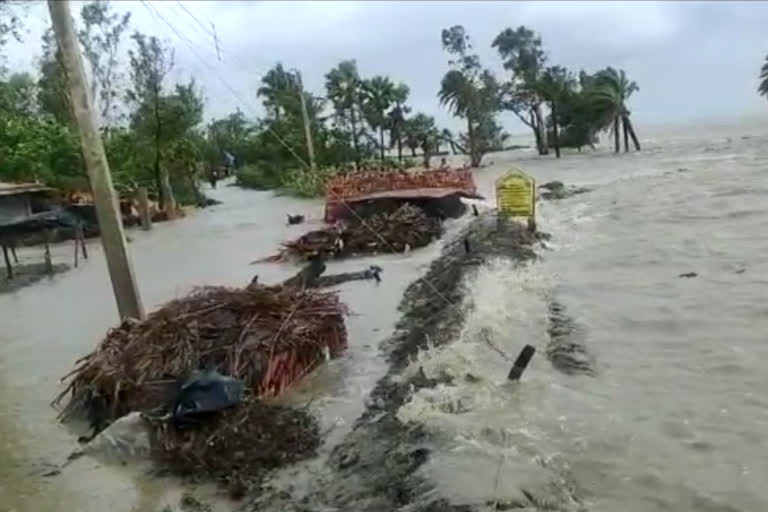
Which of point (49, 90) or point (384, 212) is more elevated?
point (49, 90)

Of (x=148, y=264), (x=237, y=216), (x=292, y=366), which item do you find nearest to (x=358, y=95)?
(x=237, y=216)

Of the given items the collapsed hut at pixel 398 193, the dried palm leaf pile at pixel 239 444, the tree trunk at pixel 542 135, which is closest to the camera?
the dried palm leaf pile at pixel 239 444

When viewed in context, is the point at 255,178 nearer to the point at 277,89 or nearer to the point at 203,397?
the point at 277,89

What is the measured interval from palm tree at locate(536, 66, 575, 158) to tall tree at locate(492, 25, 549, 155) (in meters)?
0.72

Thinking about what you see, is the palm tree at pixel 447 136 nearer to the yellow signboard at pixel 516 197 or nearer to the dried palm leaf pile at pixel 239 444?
the yellow signboard at pixel 516 197

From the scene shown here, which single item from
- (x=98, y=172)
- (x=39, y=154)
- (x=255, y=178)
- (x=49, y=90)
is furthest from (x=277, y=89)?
(x=98, y=172)

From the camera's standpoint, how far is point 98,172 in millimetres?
10453

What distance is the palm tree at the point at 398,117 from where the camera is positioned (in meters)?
49.4

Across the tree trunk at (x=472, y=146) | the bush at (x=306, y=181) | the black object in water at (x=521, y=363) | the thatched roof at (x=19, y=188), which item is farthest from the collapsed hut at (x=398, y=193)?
the tree trunk at (x=472, y=146)

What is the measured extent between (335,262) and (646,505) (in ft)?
42.9

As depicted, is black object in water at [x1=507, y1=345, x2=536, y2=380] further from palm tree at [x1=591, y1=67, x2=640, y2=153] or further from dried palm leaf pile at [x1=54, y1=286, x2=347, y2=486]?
palm tree at [x1=591, y1=67, x2=640, y2=153]

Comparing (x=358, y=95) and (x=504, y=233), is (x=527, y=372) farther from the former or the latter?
(x=358, y=95)

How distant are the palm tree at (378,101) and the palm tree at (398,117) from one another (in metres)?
0.35

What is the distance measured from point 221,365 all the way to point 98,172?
3.59 m
